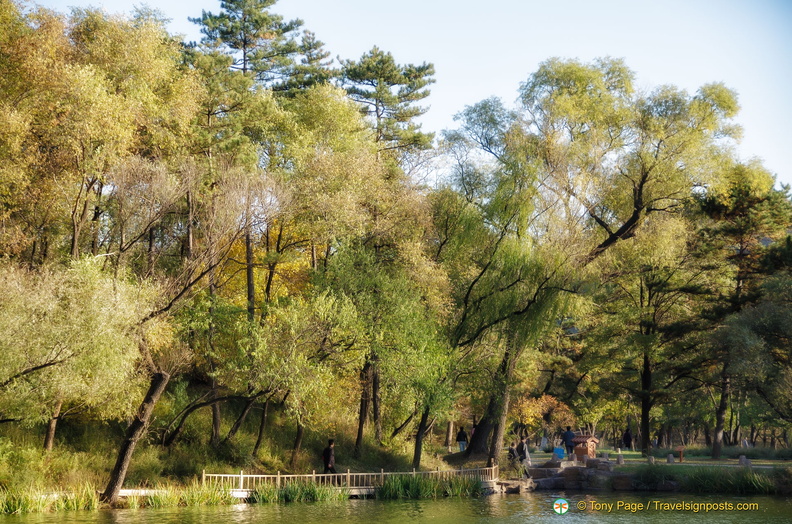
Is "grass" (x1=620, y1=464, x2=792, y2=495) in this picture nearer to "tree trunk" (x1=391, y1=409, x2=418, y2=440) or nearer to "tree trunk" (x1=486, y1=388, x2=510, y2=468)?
"tree trunk" (x1=486, y1=388, x2=510, y2=468)

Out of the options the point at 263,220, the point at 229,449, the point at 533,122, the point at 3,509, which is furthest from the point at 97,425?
the point at 533,122

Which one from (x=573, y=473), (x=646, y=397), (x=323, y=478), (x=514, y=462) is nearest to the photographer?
(x=323, y=478)

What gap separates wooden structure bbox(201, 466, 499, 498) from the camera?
23.1 meters

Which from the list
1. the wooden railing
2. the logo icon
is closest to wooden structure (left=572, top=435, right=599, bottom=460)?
the wooden railing

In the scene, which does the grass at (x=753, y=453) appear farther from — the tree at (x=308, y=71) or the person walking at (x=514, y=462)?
the tree at (x=308, y=71)

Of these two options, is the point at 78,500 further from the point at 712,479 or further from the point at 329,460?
the point at 712,479

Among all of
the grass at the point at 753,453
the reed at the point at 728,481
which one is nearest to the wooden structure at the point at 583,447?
the grass at the point at 753,453

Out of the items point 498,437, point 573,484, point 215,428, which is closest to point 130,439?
point 215,428

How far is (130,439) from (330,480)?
6.70 metres

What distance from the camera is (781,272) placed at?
31.0m

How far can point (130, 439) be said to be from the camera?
21.6m

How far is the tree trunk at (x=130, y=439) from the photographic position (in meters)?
21.0

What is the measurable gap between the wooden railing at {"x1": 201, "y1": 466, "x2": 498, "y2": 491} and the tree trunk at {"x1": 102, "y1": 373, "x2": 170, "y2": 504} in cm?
237

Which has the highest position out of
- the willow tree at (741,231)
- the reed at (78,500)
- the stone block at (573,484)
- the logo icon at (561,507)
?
the willow tree at (741,231)
